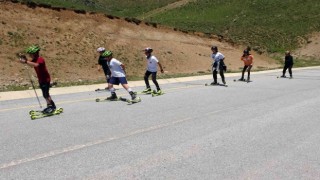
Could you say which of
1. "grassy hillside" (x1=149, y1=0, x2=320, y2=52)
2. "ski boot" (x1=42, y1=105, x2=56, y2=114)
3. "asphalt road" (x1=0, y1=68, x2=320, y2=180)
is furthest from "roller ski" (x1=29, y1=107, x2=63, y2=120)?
"grassy hillside" (x1=149, y1=0, x2=320, y2=52)

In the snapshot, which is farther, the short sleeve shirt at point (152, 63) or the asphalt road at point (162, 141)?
the short sleeve shirt at point (152, 63)

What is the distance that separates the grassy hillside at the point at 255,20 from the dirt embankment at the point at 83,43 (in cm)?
1549

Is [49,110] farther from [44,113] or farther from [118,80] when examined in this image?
[118,80]

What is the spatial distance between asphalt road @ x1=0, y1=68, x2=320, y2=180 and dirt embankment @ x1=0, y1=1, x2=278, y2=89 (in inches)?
506

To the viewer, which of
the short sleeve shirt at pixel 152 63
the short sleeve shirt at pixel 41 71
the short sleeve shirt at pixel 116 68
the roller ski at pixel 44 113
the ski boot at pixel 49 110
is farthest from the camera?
the short sleeve shirt at pixel 152 63

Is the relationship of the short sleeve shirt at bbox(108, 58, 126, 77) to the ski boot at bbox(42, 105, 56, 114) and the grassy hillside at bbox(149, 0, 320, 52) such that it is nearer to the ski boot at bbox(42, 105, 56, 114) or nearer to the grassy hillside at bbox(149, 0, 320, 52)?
the ski boot at bbox(42, 105, 56, 114)

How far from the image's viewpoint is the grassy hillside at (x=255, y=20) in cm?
5513

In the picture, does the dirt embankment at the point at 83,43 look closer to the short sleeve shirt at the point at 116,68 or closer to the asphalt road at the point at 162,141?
the short sleeve shirt at the point at 116,68

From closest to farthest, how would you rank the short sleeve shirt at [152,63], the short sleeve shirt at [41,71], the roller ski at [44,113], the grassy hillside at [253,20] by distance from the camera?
the roller ski at [44,113] → the short sleeve shirt at [41,71] → the short sleeve shirt at [152,63] → the grassy hillside at [253,20]


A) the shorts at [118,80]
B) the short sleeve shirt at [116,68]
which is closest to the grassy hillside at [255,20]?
the shorts at [118,80]

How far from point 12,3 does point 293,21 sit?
44499 mm

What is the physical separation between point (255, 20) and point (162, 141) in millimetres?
58712

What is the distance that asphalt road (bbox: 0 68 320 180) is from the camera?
18.5 ft

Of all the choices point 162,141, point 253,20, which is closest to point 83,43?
point 162,141
